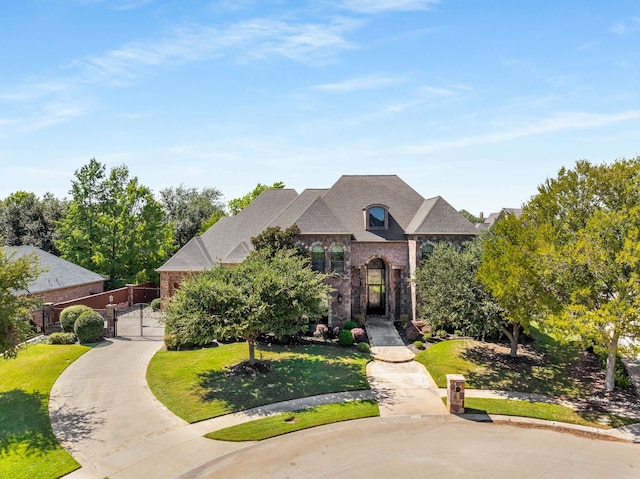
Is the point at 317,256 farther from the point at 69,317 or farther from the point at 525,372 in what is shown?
the point at 69,317

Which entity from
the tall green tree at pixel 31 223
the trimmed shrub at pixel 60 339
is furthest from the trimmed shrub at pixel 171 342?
the tall green tree at pixel 31 223

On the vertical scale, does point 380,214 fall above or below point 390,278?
above

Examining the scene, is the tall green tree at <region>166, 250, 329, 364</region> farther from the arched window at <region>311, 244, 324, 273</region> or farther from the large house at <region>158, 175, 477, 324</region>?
the arched window at <region>311, 244, 324, 273</region>

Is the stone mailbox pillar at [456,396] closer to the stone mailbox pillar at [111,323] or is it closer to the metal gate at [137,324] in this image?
the metal gate at [137,324]

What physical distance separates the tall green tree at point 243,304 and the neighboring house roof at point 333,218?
921 cm

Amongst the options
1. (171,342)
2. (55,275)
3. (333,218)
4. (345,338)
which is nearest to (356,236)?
(333,218)

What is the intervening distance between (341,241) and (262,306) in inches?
470

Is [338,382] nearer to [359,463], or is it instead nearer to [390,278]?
[359,463]

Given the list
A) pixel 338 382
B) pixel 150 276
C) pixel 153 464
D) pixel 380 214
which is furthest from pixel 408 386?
pixel 150 276

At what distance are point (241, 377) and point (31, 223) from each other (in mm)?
39739

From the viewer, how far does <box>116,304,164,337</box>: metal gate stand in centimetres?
2672

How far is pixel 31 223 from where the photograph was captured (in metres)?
44.4

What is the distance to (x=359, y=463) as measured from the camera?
1183 centimetres

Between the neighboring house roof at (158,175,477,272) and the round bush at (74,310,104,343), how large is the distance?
277 inches
